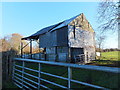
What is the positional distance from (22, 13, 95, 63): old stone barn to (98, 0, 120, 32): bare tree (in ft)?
10.5

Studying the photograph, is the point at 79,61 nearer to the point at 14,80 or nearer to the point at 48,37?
the point at 48,37

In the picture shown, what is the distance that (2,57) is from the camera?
14.5 feet

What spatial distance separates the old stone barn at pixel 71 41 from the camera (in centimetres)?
1370

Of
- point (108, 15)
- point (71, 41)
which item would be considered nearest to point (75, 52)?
point (71, 41)

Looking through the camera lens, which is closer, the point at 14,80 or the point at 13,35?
the point at 14,80

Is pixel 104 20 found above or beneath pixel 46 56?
above

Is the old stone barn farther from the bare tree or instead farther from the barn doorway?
the bare tree

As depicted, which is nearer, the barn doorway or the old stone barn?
the old stone barn

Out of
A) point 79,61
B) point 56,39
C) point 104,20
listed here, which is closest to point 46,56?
point 56,39

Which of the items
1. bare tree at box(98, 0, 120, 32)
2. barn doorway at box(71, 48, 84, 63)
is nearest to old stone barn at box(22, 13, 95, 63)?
barn doorway at box(71, 48, 84, 63)

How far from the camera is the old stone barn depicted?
13.7m

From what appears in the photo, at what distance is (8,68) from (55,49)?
11.4 meters

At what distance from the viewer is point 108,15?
490 inches

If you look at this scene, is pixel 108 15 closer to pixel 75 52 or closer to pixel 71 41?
pixel 71 41
